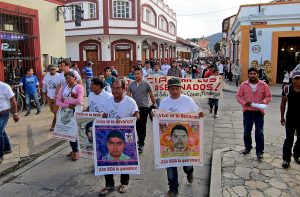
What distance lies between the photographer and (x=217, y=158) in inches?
229

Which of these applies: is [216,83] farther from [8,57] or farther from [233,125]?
[8,57]

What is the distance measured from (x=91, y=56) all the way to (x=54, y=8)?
14662 millimetres

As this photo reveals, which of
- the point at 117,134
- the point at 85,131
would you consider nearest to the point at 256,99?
the point at 117,134

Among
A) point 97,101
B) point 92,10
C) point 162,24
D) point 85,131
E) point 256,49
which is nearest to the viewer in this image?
point 85,131

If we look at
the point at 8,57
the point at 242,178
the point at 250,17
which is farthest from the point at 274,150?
the point at 250,17

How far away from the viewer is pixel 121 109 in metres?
4.58

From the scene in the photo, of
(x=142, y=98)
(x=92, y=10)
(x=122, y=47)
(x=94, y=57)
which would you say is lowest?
(x=142, y=98)

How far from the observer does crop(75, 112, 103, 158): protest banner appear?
496 centimetres

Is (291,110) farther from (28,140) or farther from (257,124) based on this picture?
(28,140)

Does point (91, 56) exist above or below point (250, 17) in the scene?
below

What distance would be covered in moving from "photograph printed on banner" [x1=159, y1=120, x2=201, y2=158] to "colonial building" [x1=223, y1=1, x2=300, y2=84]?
51.9 ft

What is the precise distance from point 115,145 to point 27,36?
344 inches

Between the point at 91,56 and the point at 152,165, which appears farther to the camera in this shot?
the point at 91,56

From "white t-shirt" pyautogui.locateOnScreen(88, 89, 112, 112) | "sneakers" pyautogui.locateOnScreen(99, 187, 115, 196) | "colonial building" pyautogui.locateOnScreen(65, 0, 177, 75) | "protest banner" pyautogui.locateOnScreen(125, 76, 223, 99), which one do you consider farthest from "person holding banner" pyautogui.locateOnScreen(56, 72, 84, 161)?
"colonial building" pyautogui.locateOnScreen(65, 0, 177, 75)
